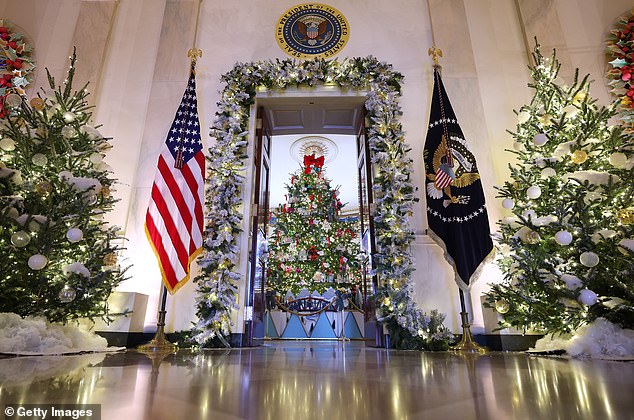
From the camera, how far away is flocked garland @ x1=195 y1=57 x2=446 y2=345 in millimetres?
3391

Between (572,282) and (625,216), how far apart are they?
2.01 ft

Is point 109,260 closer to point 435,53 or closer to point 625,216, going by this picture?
point 625,216

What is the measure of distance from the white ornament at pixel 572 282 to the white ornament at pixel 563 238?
25 cm

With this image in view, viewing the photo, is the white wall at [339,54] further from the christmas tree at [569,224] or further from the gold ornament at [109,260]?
the gold ornament at [109,260]

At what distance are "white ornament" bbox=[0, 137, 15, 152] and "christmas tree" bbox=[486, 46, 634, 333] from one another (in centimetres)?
413

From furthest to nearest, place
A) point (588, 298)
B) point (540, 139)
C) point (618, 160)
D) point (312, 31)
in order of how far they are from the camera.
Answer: point (312, 31) → point (540, 139) → point (618, 160) → point (588, 298)

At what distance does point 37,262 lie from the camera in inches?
86.4

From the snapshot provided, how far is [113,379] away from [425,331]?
9.26ft

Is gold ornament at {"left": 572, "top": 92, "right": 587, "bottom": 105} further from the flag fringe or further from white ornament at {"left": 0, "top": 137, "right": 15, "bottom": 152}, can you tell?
white ornament at {"left": 0, "top": 137, "right": 15, "bottom": 152}

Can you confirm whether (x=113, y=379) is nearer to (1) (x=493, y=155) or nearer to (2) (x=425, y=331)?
(2) (x=425, y=331)

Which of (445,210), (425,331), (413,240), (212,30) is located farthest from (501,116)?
(212,30)

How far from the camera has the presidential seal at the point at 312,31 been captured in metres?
4.86

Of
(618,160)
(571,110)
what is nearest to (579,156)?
(618,160)

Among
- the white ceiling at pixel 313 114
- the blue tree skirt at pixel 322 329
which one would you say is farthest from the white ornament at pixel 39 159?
the blue tree skirt at pixel 322 329
